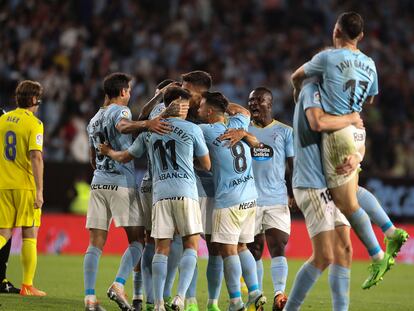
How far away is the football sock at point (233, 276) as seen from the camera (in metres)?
9.31

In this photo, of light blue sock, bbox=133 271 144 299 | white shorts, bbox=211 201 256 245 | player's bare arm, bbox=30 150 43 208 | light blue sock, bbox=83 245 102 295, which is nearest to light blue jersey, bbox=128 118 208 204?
white shorts, bbox=211 201 256 245

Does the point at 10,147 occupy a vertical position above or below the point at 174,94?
below

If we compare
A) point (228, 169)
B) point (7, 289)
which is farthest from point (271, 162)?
point (7, 289)

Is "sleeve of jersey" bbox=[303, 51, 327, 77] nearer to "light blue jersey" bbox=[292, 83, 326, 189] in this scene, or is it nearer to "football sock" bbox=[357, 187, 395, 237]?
"light blue jersey" bbox=[292, 83, 326, 189]

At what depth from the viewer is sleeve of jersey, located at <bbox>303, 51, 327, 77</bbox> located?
7918mm

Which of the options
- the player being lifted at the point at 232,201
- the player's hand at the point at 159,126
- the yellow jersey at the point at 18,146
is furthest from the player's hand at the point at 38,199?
the player being lifted at the point at 232,201

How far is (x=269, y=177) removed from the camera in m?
11.1

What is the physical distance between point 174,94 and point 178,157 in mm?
655

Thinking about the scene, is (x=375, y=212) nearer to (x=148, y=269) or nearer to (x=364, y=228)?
(x=364, y=228)

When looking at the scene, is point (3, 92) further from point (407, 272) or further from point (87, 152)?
point (407, 272)

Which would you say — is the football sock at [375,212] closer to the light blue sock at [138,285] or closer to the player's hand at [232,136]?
the player's hand at [232,136]

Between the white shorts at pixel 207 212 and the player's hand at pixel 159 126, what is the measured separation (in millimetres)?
1125

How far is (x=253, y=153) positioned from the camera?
11.2 metres

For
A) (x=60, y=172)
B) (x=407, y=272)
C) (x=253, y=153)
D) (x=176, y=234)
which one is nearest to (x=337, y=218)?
(x=176, y=234)
